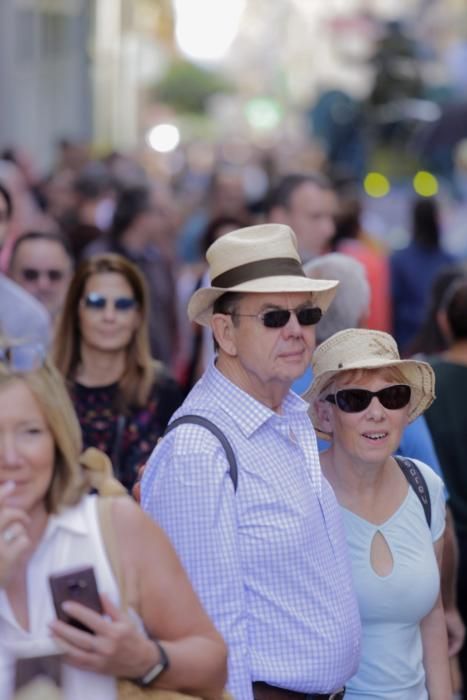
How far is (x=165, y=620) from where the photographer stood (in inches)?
126

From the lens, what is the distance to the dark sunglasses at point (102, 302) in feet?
20.6

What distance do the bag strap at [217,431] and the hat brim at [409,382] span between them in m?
0.62

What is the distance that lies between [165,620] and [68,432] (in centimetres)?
44

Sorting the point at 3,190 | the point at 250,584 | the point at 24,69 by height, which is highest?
the point at 24,69

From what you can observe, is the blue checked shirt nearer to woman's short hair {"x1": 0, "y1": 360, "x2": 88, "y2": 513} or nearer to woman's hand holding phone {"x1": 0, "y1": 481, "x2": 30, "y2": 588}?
woman's short hair {"x1": 0, "y1": 360, "x2": 88, "y2": 513}

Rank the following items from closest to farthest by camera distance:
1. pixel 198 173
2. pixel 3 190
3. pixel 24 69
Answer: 1. pixel 3 190
2. pixel 198 173
3. pixel 24 69

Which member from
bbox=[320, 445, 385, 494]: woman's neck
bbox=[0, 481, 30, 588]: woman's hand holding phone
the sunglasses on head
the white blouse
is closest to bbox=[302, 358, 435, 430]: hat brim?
bbox=[320, 445, 385, 494]: woman's neck

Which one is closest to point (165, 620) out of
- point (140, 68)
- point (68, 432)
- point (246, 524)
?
point (68, 432)

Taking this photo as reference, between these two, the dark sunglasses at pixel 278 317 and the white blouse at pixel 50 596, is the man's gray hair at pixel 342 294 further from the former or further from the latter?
the white blouse at pixel 50 596

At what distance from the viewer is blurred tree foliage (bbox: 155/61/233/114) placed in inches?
3131

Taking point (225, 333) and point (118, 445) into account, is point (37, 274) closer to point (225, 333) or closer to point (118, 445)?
point (118, 445)

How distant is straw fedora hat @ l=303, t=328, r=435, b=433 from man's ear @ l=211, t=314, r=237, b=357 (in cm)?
41

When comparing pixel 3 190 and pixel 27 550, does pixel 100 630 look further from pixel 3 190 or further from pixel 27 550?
pixel 3 190

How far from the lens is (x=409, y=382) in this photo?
4582 mm
